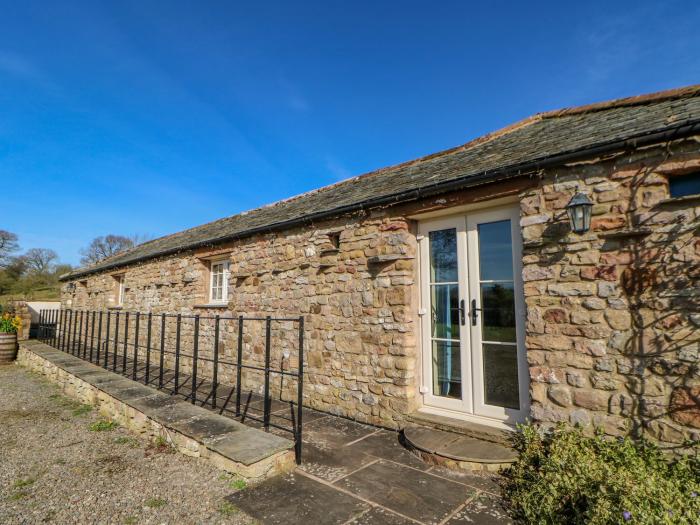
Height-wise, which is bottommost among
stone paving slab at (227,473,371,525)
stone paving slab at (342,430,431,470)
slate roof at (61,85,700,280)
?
stone paving slab at (342,430,431,470)

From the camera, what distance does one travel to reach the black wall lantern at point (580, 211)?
134 inches

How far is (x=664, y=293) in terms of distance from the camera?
3.10m

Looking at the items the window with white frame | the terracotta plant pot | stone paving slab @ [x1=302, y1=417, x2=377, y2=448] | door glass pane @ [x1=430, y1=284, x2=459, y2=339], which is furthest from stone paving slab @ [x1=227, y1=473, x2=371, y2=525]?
the terracotta plant pot

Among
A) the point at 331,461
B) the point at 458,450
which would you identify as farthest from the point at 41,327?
the point at 458,450

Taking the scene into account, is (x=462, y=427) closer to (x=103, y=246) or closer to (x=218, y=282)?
(x=218, y=282)

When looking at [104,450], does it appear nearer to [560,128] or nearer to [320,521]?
[320,521]

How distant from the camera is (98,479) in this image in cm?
356

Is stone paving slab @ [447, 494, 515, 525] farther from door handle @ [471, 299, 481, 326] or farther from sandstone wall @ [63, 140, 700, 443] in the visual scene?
door handle @ [471, 299, 481, 326]

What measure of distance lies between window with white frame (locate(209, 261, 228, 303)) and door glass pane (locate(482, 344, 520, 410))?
5.98 metres

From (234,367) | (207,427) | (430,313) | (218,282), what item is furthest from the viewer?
(218,282)

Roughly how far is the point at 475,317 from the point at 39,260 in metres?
36.0

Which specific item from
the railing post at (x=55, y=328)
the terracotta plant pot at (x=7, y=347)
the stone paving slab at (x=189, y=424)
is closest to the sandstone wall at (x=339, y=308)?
the stone paving slab at (x=189, y=424)

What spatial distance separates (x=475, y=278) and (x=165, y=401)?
4.55m

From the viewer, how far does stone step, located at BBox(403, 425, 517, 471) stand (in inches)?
136
